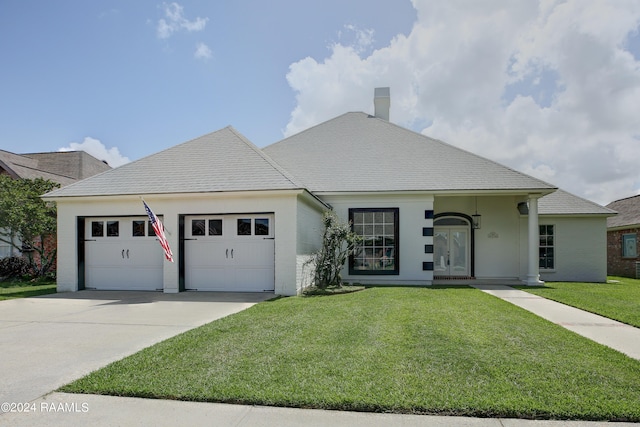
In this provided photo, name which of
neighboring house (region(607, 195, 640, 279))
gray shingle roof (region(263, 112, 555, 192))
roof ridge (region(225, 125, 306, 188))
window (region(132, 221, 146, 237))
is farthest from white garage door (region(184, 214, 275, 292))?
neighboring house (region(607, 195, 640, 279))

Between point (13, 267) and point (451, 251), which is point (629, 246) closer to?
point (451, 251)

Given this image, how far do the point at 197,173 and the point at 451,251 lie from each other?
10377 mm

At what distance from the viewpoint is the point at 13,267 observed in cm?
1535

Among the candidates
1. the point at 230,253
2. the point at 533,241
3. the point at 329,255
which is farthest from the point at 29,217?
the point at 533,241

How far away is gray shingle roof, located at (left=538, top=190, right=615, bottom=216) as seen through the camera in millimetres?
15883

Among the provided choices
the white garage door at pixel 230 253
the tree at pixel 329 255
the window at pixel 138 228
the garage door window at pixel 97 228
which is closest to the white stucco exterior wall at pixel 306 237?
the tree at pixel 329 255

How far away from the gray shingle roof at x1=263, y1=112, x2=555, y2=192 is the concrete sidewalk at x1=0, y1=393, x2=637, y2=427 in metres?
10.6

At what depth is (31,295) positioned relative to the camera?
430 inches

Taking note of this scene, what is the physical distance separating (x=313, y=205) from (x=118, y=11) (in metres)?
7.48

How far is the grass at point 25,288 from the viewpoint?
11.0m

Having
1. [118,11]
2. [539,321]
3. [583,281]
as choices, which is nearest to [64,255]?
[118,11]

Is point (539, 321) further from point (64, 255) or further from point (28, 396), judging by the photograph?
point (64, 255)

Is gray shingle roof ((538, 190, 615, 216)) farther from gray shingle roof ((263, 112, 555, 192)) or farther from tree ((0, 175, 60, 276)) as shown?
tree ((0, 175, 60, 276))

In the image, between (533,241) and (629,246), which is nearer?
(533,241)
